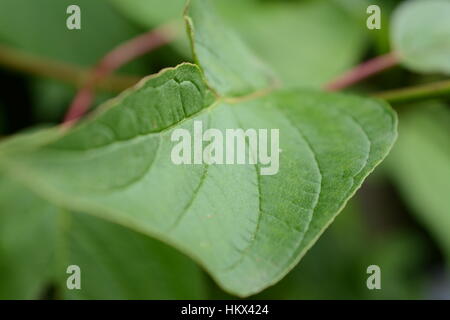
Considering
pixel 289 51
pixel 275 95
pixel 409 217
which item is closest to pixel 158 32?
pixel 289 51

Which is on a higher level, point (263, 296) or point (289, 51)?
point (289, 51)

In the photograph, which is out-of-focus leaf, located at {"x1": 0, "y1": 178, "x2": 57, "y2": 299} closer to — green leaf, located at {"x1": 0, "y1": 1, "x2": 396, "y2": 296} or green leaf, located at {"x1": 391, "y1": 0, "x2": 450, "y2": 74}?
green leaf, located at {"x1": 0, "y1": 1, "x2": 396, "y2": 296}

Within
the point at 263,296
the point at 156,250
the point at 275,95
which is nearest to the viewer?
the point at 275,95

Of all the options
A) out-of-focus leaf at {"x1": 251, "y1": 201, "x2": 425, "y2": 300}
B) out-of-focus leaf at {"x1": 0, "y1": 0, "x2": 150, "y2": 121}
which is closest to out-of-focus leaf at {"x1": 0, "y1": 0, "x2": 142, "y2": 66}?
out-of-focus leaf at {"x1": 0, "y1": 0, "x2": 150, "y2": 121}

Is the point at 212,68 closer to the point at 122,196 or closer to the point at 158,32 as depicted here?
the point at 122,196

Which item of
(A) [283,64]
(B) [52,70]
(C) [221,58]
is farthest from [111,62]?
(C) [221,58]

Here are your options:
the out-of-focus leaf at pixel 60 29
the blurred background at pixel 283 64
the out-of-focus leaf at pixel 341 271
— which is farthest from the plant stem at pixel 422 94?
the out-of-focus leaf at pixel 60 29

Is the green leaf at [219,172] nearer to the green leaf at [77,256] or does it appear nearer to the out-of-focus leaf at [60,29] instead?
the green leaf at [77,256]
